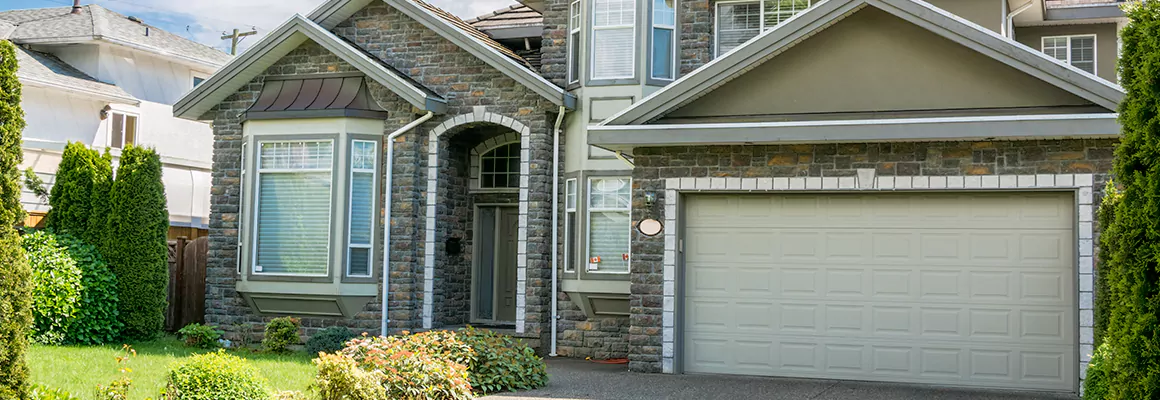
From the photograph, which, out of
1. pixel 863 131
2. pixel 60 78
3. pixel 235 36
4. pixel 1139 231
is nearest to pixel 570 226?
pixel 863 131

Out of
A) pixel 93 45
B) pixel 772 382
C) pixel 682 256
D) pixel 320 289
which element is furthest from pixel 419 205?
pixel 93 45

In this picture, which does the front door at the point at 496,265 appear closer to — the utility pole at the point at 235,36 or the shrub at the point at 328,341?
the shrub at the point at 328,341

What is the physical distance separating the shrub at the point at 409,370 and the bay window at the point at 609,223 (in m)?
4.62

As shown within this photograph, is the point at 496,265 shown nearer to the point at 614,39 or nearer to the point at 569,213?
the point at 569,213

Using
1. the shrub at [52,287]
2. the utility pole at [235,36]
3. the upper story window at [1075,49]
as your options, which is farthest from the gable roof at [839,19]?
the utility pole at [235,36]

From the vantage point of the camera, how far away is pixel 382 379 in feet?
31.5

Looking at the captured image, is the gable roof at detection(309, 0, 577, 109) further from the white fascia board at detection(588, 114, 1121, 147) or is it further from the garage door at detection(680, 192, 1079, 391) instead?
the garage door at detection(680, 192, 1079, 391)

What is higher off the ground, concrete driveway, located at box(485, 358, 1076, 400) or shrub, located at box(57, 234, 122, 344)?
shrub, located at box(57, 234, 122, 344)

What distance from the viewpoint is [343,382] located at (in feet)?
29.5

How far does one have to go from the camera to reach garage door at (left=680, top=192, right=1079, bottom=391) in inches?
452

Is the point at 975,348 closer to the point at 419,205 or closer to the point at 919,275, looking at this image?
the point at 919,275

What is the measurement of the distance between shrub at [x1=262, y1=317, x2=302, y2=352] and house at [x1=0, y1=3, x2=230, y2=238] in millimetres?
10300

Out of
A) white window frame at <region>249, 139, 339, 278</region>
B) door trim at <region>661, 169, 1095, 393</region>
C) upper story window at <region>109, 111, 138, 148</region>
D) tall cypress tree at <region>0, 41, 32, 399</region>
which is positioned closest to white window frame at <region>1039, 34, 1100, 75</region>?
door trim at <region>661, 169, 1095, 393</region>

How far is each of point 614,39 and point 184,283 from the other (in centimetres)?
766
